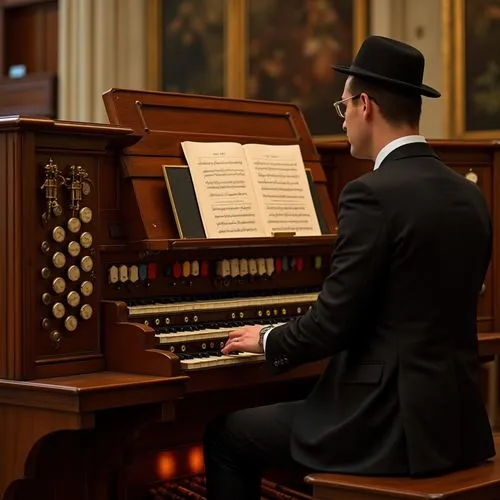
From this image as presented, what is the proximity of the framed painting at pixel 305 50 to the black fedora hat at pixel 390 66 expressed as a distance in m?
4.47

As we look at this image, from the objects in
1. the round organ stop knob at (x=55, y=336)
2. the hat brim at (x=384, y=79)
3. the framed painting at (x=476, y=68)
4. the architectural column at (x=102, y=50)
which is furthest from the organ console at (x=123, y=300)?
the architectural column at (x=102, y=50)

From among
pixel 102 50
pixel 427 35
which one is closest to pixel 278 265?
pixel 427 35

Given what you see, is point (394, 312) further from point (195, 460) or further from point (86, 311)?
point (195, 460)

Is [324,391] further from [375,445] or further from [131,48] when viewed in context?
[131,48]

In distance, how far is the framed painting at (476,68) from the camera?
6.78 meters

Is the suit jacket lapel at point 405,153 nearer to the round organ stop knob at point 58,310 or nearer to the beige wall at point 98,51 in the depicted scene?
the round organ stop knob at point 58,310

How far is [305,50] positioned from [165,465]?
4502 mm

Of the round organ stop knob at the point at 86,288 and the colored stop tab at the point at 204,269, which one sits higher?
the colored stop tab at the point at 204,269

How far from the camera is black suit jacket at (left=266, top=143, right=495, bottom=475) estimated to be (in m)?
2.95

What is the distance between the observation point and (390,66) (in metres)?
3.12

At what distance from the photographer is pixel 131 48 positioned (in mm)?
8844

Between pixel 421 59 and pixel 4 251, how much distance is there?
4.65 feet

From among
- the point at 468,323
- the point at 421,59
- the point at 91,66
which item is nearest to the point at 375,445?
the point at 468,323

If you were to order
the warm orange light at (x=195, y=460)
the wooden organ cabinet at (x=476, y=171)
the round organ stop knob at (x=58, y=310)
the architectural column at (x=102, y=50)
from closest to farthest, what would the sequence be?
the round organ stop knob at (x=58, y=310)
the warm orange light at (x=195, y=460)
the wooden organ cabinet at (x=476, y=171)
the architectural column at (x=102, y=50)
